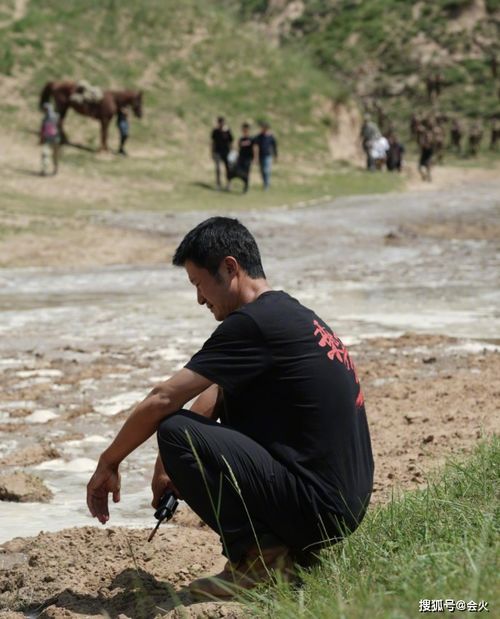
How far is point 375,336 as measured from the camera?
1048 centimetres

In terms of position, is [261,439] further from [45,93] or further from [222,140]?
[45,93]

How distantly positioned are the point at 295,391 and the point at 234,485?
38 centimetres

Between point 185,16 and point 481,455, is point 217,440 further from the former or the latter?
point 185,16

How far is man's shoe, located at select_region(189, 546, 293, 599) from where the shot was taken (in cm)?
406

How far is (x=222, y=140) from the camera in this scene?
28.3m

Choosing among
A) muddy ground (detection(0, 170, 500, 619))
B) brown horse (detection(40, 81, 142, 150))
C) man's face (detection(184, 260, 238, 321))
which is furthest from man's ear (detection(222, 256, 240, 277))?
brown horse (detection(40, 81, 142, 150))

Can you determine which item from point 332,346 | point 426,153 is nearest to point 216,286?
point 332,346

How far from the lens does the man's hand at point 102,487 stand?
412 cm

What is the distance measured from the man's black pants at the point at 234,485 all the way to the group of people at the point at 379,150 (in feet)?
112

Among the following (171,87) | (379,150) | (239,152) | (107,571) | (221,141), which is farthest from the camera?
(171,87)

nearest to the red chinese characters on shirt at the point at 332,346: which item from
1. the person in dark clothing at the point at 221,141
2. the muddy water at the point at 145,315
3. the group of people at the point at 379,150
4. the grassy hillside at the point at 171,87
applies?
the muddy water at the point at 145,315

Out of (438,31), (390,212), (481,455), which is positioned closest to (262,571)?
(481,455)

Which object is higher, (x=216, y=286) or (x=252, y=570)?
(x=216, y=286)

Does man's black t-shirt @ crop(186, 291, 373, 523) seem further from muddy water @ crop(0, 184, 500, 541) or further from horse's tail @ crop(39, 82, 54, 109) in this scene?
horse's tail @ crop(39, 82, 54, 109)
